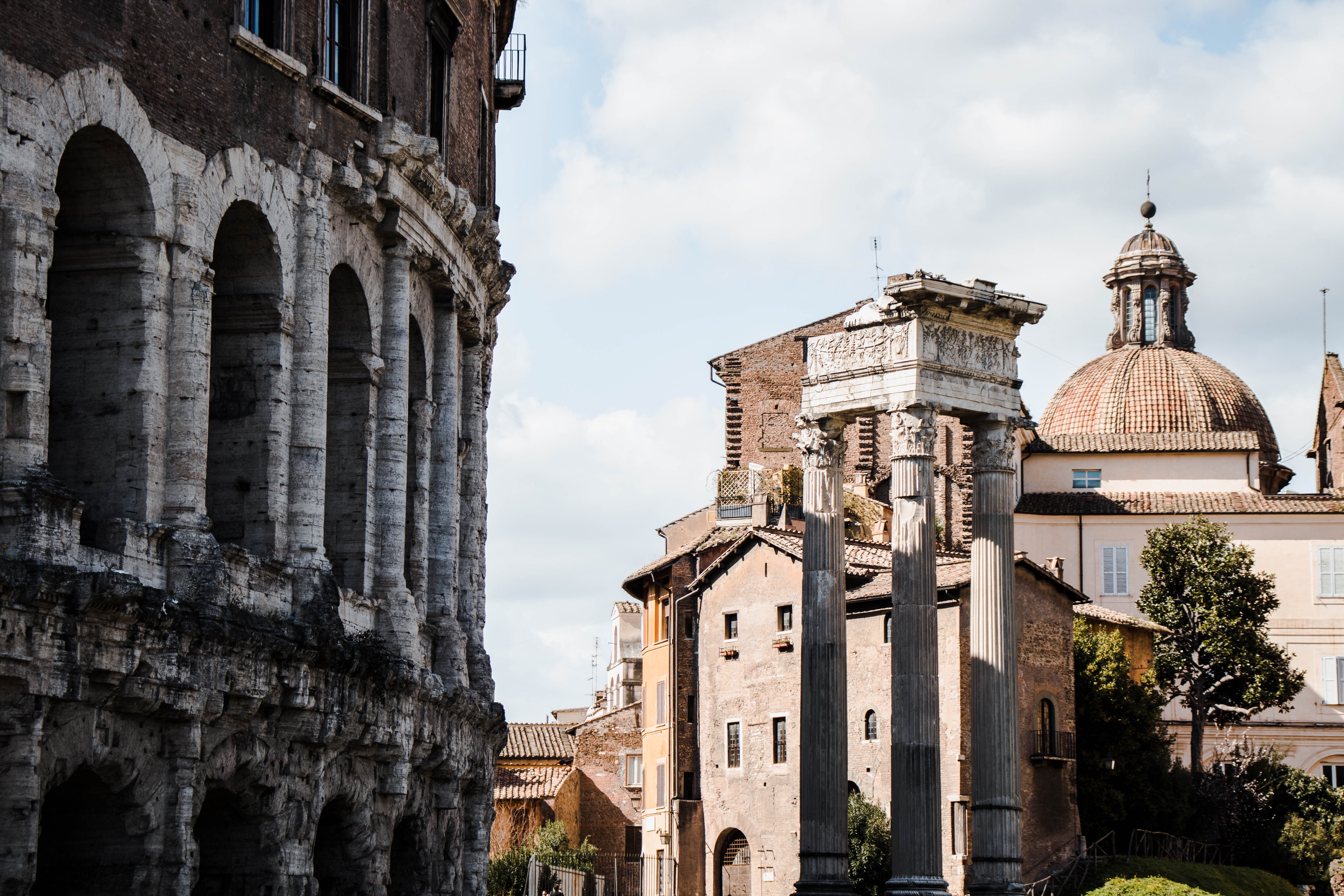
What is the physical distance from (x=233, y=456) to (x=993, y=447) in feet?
46.8

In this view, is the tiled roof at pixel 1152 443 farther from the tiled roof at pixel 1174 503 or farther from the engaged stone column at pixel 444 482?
the engaged stone column at pixel 444 482

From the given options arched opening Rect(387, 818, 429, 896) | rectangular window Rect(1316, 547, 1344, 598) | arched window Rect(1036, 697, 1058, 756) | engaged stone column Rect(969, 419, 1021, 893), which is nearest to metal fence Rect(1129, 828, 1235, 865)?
arched window Rect(1036, 697, 1058, 756)

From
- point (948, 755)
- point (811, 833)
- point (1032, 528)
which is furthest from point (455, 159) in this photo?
point (1032, 528)

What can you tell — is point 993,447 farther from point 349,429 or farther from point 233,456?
point 233,456

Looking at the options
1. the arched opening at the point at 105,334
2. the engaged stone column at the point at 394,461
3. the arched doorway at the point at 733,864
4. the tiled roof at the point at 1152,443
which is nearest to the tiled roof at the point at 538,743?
the arched doorway at the point at 733,864

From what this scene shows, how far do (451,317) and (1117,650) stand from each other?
26.1m

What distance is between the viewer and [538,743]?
62.3 metres

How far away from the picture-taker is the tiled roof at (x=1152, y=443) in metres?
62.9

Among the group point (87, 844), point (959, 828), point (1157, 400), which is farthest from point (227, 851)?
point (1157, 400)

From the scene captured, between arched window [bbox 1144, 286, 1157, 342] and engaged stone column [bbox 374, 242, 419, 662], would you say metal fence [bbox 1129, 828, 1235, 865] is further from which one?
arched window [bbox 1144, 286, 1157, 342]

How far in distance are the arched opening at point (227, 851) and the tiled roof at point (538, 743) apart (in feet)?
128

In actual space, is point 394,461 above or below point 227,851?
above

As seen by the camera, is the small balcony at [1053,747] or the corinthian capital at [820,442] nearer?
the corinthian capital at [820,442]

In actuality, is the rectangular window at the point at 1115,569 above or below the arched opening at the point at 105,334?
above
